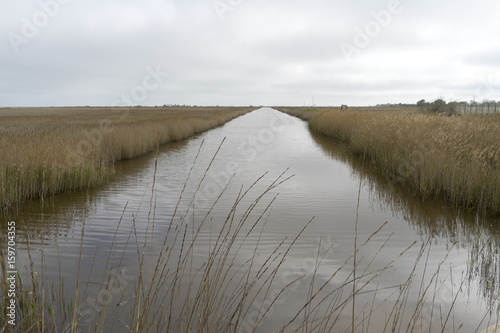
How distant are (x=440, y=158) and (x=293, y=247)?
485 cm

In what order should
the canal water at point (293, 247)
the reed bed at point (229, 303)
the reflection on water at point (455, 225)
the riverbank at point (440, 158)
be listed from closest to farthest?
the reed bed at point (229, 303) < the canal water at point (293, 247) < the reflection on water at point (455, 225) < the riverbank at point (440, 158)

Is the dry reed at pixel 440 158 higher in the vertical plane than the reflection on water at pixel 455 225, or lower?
higher

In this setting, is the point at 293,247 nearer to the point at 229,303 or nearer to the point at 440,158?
the point at 229,303

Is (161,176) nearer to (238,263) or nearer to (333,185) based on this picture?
(333,185)

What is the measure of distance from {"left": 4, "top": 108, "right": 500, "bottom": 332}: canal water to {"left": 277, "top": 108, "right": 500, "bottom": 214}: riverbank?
0.43 m

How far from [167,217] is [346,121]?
15793 millimetres

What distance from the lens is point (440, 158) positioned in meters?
8.28

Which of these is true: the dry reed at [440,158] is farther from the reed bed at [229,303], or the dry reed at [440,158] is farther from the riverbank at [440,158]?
the reed bed at [229,303]

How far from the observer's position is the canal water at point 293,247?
132 inches

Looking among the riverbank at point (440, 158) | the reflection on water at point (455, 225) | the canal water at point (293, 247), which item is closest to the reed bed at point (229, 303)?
the canal water at point (293, 247)

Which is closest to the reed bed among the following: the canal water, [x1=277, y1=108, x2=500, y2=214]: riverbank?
the canal water

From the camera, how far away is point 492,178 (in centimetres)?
687

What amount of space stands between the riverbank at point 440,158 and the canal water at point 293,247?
0.43 m

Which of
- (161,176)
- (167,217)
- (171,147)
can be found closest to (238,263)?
(167,217)
